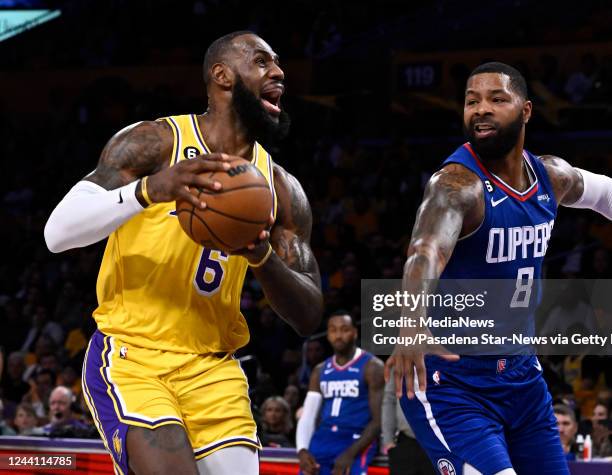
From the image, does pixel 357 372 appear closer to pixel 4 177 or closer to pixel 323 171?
pixel 323 171

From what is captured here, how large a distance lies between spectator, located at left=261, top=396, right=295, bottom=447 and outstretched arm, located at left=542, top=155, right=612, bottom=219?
15.1 feet

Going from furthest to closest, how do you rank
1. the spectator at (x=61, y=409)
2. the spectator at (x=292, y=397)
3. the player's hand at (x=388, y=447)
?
the spectator at (x=292, y=397) → the spectator at (x=61, y=409) → the player's hand at (x=388, y=447)

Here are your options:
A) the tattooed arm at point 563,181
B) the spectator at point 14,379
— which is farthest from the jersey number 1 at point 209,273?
the spectator at point 14,379

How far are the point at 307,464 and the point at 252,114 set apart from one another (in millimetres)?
4587

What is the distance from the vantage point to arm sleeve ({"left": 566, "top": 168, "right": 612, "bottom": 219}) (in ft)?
17.1

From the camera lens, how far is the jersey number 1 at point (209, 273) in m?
4.36

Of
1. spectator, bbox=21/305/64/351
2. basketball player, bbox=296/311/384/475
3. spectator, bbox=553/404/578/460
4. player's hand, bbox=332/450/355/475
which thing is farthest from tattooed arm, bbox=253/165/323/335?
spectator, bbox=21/305/64/351

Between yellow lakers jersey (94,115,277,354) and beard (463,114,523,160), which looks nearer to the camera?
yellow lakers jersey (94,115,277,354)

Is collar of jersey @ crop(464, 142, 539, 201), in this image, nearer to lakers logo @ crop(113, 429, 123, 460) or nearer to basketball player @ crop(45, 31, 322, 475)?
basketball player @ crop(45, 31, 322, 475)

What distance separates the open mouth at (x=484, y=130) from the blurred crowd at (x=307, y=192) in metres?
3.46

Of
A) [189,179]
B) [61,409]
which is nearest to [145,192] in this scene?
[189,179]

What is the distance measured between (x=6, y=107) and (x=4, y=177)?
5.42ft

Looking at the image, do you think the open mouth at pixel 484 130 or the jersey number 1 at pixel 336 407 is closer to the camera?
the open mouth at pixel 484 130

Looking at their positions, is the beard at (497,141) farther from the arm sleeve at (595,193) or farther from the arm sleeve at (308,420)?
the arm sleeve at (308,420)
